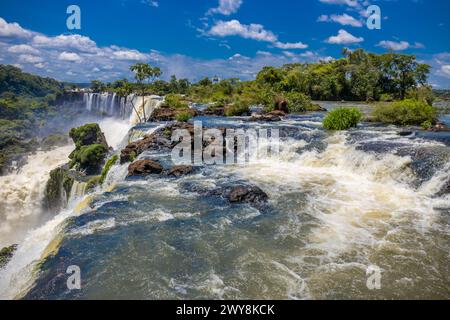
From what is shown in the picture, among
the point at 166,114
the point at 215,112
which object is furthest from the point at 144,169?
the point at 215,112

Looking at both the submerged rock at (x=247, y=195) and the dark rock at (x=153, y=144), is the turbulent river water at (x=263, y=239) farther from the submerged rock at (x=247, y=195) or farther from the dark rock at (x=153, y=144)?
the dark rock at (x=153, y=144)

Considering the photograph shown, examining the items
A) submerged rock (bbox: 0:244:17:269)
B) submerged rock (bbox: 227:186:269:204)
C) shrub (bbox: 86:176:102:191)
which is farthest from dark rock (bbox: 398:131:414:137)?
submerged rock (bbox: 0:244:17:269)

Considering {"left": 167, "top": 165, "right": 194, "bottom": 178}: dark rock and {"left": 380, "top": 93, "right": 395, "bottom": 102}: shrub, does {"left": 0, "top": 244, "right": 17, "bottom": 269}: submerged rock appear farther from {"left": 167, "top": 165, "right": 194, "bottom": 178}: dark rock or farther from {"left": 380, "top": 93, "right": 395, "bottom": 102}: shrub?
{"left": 380, "top": 93, "right": 395, "bottom": 102}: shrub

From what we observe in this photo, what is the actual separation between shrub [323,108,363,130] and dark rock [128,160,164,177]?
13.9 metres

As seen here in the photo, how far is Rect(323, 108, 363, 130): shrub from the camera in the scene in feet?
80.3

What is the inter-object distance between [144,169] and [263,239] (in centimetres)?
913

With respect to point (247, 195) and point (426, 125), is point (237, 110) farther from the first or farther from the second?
point (247, 195)

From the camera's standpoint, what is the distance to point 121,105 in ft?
186

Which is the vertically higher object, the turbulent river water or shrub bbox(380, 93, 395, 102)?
shrub bbox(380, 93, 395, 102)

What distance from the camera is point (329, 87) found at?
217ft

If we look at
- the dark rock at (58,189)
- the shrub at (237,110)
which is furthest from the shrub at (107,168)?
the shrub at (237,110)
